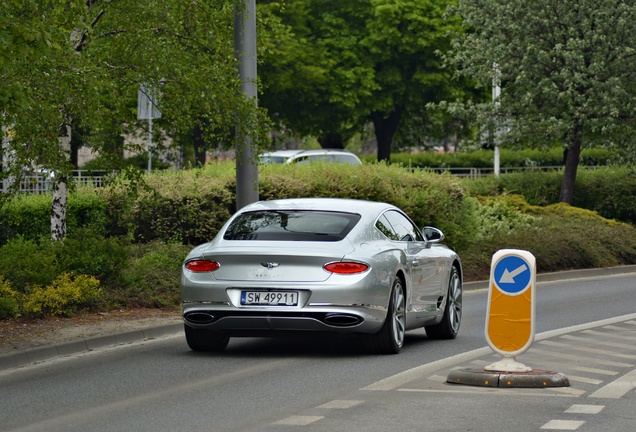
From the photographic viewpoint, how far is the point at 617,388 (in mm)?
10727

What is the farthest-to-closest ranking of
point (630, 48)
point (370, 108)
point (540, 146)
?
1. point (370, 108)
2. point (540, 146)
3. point (630, 48)

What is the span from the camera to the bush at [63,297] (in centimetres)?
1532

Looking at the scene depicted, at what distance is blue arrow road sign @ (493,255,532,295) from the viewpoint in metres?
11.0

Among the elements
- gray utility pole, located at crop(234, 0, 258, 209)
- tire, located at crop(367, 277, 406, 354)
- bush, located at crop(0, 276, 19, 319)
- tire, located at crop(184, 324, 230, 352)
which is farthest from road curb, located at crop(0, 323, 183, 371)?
gray utility pole, located at crop(234, 0, 258, 209)

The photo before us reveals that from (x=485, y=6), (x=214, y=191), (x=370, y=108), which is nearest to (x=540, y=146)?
(x=485, y=6)

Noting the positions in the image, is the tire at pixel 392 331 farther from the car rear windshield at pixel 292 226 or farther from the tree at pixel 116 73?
the tree at pixel 116 73

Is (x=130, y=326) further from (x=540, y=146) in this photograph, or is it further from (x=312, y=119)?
(x=312, y=119)

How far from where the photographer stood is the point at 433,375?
37.8ft

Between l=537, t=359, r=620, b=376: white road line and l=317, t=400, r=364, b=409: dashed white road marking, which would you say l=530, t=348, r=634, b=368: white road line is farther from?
l=317, t=400, r=364, b=409: dashed white road marking

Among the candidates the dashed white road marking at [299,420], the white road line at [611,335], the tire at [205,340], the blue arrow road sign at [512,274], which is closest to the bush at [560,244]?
the white road line at [611,335]

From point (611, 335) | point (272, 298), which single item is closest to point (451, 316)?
point (611, 335)

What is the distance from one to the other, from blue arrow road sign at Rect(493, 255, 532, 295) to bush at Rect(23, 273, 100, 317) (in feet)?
19.6

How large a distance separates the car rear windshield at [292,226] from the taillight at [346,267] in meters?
0.40

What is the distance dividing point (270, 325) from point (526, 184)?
27.3 meters
